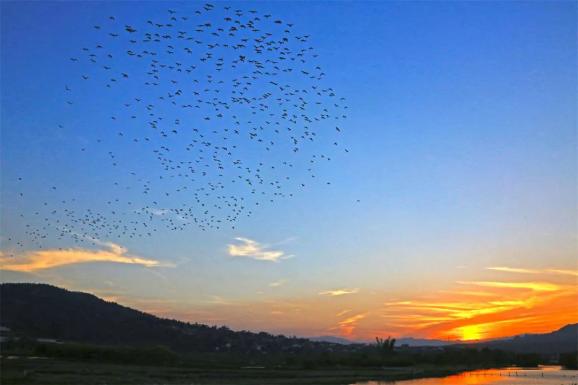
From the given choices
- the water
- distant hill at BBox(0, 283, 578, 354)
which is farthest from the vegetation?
distant hill at BBox(0, 283, 578, 354)

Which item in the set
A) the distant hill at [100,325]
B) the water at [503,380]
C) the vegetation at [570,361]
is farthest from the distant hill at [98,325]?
the water at [503,380]

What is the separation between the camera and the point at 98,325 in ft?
404

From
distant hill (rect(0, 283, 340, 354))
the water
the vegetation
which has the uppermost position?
distant hill (rect(0, 283, 340, 354))

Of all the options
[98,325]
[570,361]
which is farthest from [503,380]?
[98,325]

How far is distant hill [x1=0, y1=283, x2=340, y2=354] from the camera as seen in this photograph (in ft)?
378

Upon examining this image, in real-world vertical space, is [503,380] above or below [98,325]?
below

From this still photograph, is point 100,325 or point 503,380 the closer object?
point 503,380

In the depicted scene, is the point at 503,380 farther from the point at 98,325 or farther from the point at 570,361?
the point at 98,325

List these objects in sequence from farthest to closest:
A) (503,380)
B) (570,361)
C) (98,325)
Answer: (98,325)
(570,361)
(503,380)

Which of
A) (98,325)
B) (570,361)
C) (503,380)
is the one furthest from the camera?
(98,325)

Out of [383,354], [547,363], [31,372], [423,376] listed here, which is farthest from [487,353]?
[31,372]

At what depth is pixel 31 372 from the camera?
4953 centimetres

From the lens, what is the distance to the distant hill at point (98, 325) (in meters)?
115

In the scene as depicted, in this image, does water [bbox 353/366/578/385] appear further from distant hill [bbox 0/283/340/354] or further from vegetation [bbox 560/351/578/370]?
distant hill [bbox 0/283/340/354]
